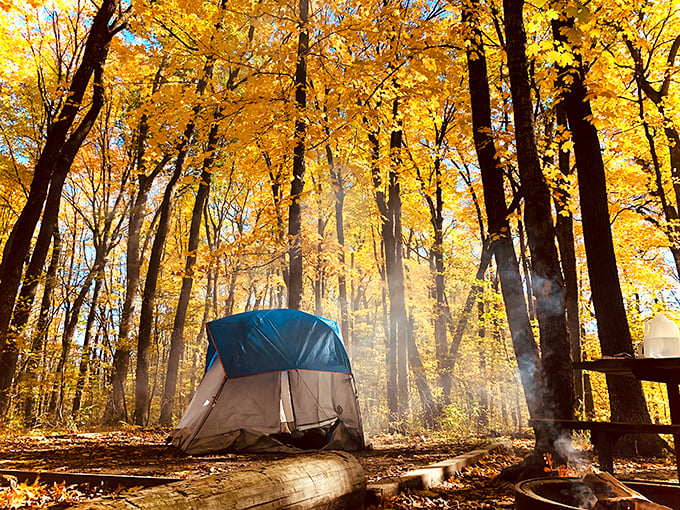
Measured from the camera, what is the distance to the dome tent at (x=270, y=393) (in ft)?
22.1

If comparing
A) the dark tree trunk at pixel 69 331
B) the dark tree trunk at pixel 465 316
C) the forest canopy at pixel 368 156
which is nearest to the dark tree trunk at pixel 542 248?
the forest canopy at pixel 368 156

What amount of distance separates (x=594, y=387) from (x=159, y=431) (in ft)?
50.4

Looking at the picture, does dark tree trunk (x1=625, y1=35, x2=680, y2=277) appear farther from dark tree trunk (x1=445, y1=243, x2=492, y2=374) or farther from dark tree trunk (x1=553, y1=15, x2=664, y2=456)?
dark tree trunk (x1=445, y1=243, x2=492, y2=374)

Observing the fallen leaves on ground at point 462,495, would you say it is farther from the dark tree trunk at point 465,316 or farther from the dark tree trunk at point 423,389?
the dark tree trunk at point 465,316

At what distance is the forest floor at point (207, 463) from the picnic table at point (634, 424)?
1217 millimetres

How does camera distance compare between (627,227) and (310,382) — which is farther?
(627,227)

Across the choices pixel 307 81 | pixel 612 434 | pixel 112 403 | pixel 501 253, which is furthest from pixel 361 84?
pixel 112 403

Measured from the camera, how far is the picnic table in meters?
2.36

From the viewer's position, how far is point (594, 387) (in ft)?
54.6

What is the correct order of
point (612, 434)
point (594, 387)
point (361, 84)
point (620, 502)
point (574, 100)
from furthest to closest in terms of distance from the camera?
point (594, 387) → point (361, 84) → point (574, 100) → point (612, 434) → point (620, 502)

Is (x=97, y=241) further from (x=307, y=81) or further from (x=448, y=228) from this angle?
(x=448, y=228)

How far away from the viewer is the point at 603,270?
6.55m

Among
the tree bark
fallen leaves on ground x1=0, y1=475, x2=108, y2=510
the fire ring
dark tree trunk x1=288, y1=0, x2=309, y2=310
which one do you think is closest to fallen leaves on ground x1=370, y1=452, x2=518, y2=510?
the fire ring

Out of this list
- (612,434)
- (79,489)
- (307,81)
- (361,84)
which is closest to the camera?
(612,434)
